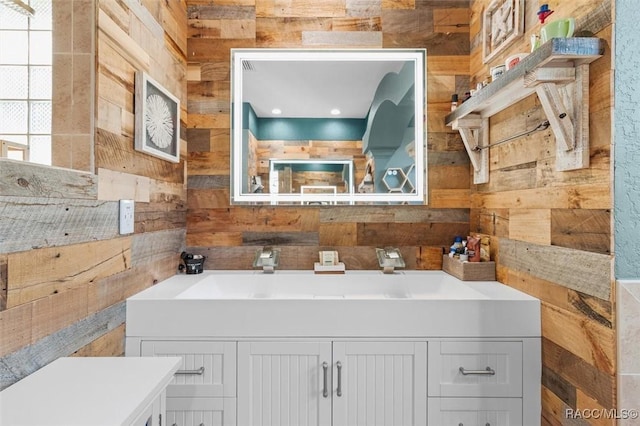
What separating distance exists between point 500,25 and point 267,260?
1590 mm

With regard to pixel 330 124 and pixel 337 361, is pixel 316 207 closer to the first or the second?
pixel 330 124

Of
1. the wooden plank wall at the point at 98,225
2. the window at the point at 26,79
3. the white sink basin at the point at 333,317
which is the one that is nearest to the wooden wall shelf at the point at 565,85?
the white sink basin at the point at 333,317

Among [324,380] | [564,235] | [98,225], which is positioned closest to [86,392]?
[98,225]

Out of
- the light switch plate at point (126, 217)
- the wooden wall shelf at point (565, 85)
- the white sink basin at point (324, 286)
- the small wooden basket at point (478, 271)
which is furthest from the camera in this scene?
the white sink basin at point (324, 286)

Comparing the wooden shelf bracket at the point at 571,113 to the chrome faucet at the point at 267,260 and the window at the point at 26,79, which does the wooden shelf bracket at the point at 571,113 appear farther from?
the window at the point at 26,79

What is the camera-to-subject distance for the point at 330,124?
6.37 ft

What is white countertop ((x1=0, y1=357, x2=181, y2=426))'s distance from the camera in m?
0.76

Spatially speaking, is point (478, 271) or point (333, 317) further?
point (478, 271)

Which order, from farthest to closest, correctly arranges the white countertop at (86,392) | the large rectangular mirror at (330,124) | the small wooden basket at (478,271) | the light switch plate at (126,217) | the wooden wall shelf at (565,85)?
1. the large rectangular mirror at (330,124)
2. the small wooden basket at (478,271)
3. the light switch plate at (126,217)
4. the wooden wall shelf at (565,85)
5. the white countertop at (86,392)

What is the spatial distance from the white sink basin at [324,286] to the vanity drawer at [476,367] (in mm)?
Result: 444

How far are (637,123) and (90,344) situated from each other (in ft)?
5.98

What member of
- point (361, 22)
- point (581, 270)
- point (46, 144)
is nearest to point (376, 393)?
point (581, 270)

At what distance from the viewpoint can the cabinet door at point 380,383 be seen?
139 cm

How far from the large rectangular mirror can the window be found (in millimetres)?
931
